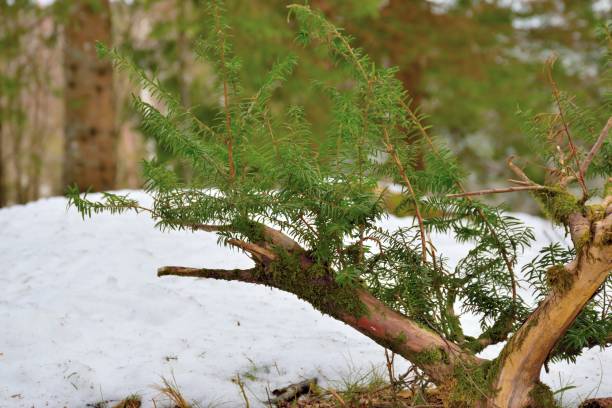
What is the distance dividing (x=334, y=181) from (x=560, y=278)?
77 cm

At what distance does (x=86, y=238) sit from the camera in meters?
4.43

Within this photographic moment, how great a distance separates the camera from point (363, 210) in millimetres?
1913

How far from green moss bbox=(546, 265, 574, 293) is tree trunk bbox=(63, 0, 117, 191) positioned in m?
6.02

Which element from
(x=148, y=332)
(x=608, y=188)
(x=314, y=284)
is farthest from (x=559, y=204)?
(x=148, y=332)

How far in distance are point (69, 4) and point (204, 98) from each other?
10.1ft

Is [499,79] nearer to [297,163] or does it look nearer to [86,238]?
[86,238]

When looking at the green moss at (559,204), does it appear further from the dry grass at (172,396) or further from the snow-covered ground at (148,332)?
the dry grass at (172,396)

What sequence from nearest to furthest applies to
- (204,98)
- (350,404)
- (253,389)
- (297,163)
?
(297,163), (350,404), (253,389), (204,98)

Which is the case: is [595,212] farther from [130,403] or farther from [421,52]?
[421,52]

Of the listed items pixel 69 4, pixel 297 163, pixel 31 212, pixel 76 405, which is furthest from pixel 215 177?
pixel 69 4

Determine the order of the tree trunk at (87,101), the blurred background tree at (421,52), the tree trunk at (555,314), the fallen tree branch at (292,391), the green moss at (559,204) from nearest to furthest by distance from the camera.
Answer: the tree trunk at (555,314), the green moss at (559,204), the fallen tree branch at (292,391), the tree trunk at (87,101), the blurred background tree at (421,52)

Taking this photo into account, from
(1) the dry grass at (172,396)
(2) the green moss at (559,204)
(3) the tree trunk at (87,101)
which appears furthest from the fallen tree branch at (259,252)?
(3) the tree trunk at (87,101)

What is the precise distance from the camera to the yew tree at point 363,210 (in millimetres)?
1924

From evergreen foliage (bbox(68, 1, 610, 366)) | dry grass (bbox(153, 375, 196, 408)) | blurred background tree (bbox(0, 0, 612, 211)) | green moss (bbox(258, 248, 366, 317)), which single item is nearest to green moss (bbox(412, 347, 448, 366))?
evergreen foliage (bbox(68, 1, 610, 366))
